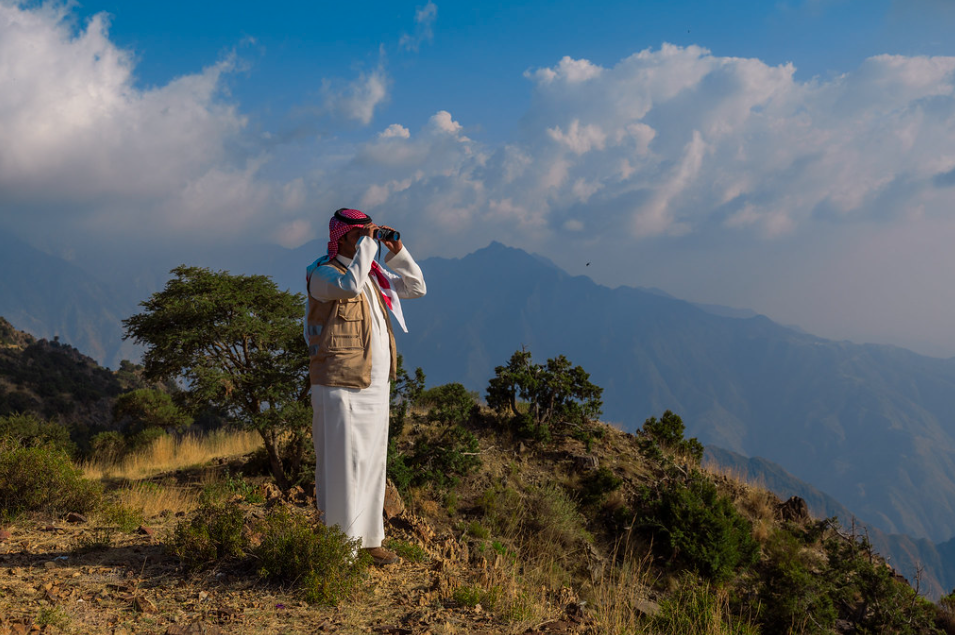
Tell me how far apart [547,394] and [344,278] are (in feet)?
24.8

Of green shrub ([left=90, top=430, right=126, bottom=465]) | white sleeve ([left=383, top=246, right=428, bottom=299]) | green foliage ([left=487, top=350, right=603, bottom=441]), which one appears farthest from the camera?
green shrub ([left=90, top=430, right=126, bottom=465])

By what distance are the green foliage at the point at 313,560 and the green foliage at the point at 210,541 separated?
233mm

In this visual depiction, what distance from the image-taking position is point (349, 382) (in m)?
3.79

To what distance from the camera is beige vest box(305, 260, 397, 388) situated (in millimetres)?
3791

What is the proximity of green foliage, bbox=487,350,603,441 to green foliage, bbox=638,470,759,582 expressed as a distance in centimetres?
225

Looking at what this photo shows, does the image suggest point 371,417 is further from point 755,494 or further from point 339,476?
point 755,494

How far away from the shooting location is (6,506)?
512 centimetres

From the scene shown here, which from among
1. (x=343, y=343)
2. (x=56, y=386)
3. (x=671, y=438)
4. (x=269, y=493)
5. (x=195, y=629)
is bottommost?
(x=195, y=629)

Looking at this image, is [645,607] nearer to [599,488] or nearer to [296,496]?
[599,488]

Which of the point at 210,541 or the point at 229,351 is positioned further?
the point at 229,351

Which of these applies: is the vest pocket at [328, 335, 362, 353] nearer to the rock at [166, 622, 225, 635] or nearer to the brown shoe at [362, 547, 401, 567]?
the brown shoe at [362, 547, 401, 567]

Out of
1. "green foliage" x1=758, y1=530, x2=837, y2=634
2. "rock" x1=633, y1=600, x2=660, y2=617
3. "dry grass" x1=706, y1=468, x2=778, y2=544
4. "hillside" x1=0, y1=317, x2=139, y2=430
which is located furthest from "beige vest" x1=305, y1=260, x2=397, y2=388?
"hillside" x1=0, y1=317, x2=139, y2=430

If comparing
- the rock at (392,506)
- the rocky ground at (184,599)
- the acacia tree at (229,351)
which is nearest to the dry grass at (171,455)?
the acacia tree at (229,351)

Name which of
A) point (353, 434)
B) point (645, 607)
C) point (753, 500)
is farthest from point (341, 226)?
point (753, 500)
